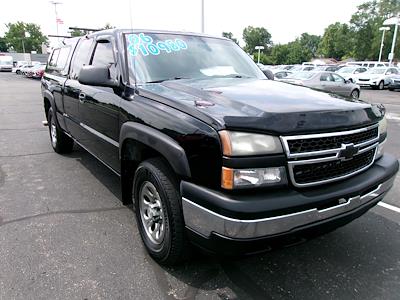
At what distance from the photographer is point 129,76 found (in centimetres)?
344

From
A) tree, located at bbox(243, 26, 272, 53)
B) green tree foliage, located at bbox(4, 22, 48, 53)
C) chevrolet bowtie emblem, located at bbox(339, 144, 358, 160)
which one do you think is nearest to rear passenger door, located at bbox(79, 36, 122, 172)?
chevrolet bowtie emblem, located at bbox(339, 144, 358, 160)

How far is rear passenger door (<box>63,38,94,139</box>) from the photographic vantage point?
4609 mm

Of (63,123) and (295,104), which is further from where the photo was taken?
(63,123)

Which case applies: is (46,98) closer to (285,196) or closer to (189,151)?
(189,151)

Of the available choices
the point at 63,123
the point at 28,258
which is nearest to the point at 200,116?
the point at 28,258

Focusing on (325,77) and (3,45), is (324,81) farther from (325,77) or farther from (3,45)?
(3,45)

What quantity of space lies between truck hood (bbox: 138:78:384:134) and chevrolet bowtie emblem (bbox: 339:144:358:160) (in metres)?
0.13

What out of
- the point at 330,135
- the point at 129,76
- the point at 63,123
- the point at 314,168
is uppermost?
the point at 129,76

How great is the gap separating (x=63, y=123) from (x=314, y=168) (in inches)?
167

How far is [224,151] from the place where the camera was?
2248 millimetres

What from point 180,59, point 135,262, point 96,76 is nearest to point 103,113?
point 96,76

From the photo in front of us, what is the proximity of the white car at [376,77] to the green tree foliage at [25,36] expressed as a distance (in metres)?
84.1

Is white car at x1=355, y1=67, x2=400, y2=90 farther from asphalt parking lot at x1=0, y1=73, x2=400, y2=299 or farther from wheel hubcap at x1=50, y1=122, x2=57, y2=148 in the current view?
wheel hubcap at x1=50, y1=122, x2=57, y2=148

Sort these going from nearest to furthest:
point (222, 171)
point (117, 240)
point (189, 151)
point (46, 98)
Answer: point (222, 171), point (189, 151), point (117, 240), point (46, 98)
